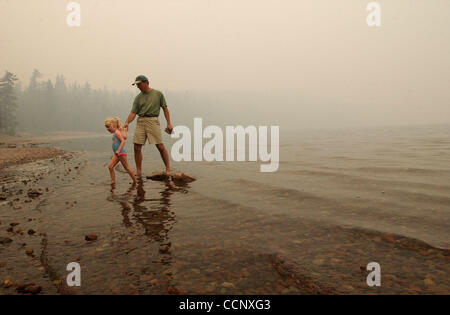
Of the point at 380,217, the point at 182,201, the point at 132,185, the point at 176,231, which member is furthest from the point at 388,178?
the point at 132,185

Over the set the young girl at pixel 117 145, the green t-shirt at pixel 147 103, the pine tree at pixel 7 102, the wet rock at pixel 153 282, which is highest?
the pine tree at pixel 7 102

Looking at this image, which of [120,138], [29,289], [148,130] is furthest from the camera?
[148,130]

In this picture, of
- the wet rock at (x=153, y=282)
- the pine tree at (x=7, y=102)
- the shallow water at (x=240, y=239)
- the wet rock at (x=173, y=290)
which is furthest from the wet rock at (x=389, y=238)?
the pine tree at (x=7, y=102)

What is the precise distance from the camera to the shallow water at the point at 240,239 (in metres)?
2.56

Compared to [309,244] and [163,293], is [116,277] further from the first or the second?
[309,244]

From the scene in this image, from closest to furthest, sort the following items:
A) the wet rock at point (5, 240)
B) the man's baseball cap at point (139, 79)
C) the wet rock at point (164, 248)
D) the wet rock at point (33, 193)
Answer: the wet rock at point (164, 248), the wet rock at point (5, 240), the wet rock at point (33, 193), the man's baseball cap at point (139, 79)

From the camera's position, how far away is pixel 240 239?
12.0ft

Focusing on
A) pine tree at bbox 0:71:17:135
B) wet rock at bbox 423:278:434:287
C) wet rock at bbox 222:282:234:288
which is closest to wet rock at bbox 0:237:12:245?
wet rock at bbox 222:282:234:288

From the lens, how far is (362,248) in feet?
10.8

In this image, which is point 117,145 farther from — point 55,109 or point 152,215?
point 55,109

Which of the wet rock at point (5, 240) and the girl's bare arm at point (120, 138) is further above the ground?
the girl's bare arm at point (120, 138)

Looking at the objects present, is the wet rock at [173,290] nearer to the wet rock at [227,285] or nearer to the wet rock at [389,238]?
the wet rock at [227,285]

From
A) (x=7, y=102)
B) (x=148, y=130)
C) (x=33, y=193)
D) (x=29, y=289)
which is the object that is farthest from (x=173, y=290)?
(x=7, y=102)
